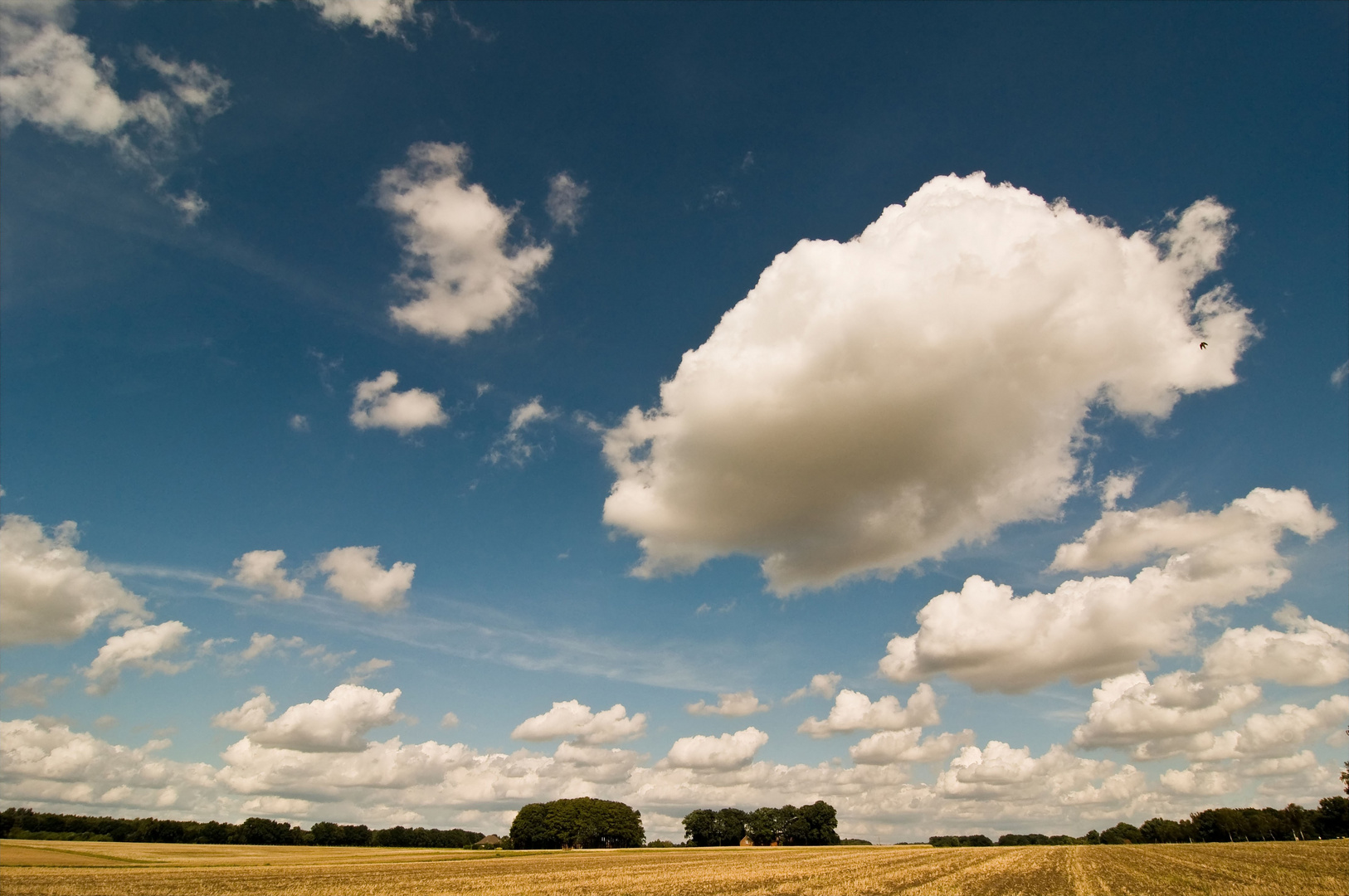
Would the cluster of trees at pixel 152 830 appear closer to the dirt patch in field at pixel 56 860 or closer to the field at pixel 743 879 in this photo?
the dirt patch in field at pixel 56 860

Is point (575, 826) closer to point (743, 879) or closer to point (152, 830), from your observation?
point (152, 830)

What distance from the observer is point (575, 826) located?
182m

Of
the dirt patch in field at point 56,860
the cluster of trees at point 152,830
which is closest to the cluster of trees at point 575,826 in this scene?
the cluster of trees at point 152,830

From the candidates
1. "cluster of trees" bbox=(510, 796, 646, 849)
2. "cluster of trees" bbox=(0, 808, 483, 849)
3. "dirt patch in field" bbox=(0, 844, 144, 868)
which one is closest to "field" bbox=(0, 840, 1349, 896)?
"dirt patch in field" bbox=(0, 844, 144, 868)

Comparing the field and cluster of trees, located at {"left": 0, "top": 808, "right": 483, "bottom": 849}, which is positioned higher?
the field

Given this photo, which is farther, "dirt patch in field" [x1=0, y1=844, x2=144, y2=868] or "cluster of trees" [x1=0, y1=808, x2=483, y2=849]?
"cluster of trees" [x1=0, y1=808, x2=483, y2=849]

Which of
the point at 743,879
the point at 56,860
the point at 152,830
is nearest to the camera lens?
the point at 743,879

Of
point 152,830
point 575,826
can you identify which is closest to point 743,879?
point 575,826

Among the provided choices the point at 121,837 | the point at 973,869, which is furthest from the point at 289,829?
the point at 973,869

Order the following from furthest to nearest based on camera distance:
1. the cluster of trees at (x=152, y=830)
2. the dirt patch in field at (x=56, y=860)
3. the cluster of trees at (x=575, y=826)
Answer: the cluster of trees at (x=575, y=826) → the cluster of trees at (x=152, y=830) → the dirt patch in field at (x=56, y=860)

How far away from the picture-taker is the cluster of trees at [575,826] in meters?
182

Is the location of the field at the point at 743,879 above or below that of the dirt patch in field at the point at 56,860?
above

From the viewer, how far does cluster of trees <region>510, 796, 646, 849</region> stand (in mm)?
181500

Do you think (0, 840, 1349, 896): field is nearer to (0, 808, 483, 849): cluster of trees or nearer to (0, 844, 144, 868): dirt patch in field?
(0, 844, 144, 868): dirt patch in field
